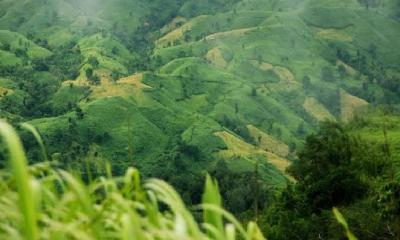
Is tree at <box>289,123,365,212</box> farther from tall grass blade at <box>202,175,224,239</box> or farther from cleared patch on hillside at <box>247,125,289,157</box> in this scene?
cleared patch on hillside at <box>247,125,289,157</box>

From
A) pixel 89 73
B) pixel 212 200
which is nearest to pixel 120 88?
pixel 89 73

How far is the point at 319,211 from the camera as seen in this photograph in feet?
173

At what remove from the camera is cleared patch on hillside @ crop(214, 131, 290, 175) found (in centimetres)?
15688

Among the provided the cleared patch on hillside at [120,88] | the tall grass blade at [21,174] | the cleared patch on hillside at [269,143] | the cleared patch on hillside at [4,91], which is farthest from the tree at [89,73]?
the tall grass blade at [21,174]

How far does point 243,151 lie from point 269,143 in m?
19.4

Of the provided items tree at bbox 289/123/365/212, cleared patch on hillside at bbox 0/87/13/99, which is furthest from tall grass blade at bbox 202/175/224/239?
cleared patch on hillside at bbox 0/87/13/99

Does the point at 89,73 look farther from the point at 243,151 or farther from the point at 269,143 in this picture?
the point at 269,143

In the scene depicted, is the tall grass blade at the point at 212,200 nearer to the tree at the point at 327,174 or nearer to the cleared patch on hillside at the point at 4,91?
the tree at the point at 327,174

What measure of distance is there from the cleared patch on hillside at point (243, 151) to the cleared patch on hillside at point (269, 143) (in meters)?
6.05

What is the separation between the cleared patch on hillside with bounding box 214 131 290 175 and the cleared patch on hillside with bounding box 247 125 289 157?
238 inches

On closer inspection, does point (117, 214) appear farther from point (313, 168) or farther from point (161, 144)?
point (161, 144)

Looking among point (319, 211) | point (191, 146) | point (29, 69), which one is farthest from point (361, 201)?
point (29, 69)

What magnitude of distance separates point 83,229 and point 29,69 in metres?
200

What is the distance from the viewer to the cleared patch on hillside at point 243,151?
15688cm
